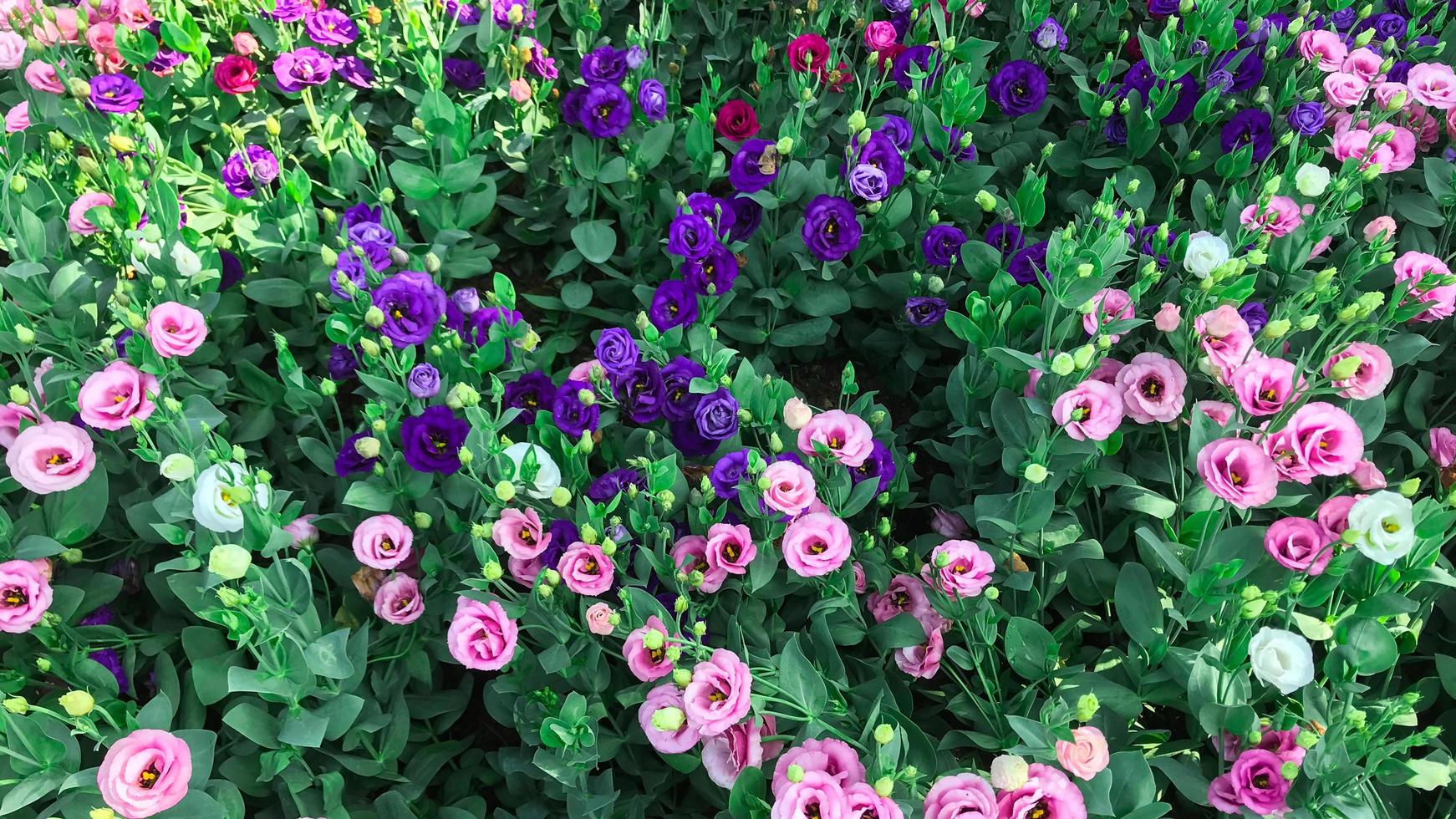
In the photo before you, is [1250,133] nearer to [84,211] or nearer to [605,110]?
[605,110]

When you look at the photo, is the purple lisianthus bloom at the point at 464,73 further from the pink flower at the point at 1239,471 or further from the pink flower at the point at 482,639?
the pink flower at the point at 1239,471

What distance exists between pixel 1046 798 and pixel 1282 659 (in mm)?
528

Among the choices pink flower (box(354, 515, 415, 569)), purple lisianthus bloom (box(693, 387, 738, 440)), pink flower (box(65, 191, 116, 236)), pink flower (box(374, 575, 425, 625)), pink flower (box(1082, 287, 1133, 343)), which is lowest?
pink flower (box(374, 575, 425, 625))

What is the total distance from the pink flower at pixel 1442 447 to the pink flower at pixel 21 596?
11.1ft

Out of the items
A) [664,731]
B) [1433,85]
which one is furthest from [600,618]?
[1433,85]

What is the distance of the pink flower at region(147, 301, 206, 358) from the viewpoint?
6.79ft

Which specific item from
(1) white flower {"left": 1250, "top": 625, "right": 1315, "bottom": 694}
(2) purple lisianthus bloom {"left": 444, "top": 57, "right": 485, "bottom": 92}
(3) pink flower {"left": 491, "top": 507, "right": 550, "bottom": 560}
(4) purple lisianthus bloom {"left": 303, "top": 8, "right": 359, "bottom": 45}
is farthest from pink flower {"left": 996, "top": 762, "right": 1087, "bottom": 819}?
(4) purple lisianthus bloom {"left": 303, "top": 8, "right": 359, "bottom": 45}

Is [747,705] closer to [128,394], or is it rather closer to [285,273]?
[128,394]

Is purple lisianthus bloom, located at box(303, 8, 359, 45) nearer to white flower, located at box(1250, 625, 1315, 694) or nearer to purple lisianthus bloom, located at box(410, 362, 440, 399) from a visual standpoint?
purple lisianthus bloom, located at box(410, 362, 440, 399)

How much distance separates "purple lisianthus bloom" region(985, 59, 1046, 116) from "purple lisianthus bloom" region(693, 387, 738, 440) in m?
1.58

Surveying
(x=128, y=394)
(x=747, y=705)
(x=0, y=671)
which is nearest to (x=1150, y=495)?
(x=747, y=705)

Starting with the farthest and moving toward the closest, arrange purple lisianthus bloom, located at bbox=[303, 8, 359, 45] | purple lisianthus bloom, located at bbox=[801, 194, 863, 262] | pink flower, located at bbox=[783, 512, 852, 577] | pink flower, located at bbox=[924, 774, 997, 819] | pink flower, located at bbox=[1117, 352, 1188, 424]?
purple lisianthus bloom, located at bbox=[303, 8, 359, 45] < purple lisianthus bloom, located at bbox=[801, 194, 863, 262] < pink flower, located at bbox=[1117, 352, 1188, 424] < pink flower, located at bbox=[783, 512, 852, 577] < pink flower, located at bbox=[924, 774, 997, 819]

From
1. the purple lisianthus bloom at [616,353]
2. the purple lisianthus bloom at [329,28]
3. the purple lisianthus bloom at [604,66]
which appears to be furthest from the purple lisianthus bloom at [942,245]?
the purple lisianthus bloom at [329,28]

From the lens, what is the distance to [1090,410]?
6.32ft
